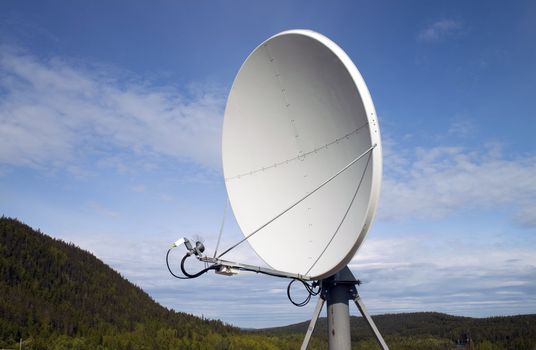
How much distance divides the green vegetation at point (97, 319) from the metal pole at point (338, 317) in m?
69.7

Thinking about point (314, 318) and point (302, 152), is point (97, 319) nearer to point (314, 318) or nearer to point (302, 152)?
point (314, 318)

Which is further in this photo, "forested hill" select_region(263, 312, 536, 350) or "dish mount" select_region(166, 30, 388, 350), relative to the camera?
"forested hill" select_region(263, 312, 536, 350)

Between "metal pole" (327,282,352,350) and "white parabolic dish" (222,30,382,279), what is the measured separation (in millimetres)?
880

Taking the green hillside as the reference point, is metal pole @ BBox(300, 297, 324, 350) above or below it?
below

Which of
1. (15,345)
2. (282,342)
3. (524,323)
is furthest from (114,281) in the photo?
(524,323)

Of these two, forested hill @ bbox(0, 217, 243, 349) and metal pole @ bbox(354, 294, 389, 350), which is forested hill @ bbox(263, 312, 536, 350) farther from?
metal pole @ bbox(354, 294, 389, 350)

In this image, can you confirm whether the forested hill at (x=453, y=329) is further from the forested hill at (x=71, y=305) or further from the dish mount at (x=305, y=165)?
the dish mount at (x=305, y=165)

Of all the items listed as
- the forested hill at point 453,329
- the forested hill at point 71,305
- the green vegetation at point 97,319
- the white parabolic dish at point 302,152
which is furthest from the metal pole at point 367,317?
the forested hill at point 453,329

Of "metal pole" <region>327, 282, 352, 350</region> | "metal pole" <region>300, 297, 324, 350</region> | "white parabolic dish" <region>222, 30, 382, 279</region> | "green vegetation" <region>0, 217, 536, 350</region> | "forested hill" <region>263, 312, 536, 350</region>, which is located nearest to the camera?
"white parabolic dish" <region>222, 30, 382, 279</region>

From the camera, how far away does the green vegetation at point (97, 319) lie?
3332 inches

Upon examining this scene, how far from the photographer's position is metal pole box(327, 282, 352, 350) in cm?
1372

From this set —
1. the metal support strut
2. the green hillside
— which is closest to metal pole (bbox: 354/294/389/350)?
the metal support strut

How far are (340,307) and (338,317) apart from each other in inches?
10.3

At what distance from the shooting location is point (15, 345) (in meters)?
74.7
